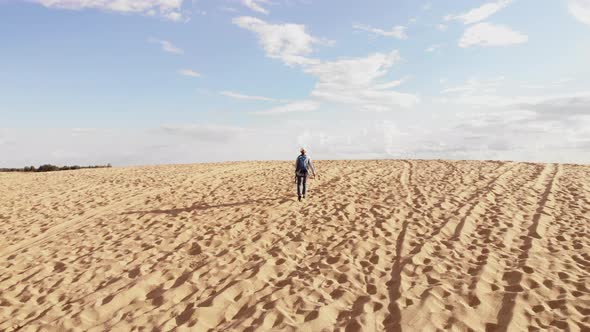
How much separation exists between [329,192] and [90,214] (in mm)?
8561

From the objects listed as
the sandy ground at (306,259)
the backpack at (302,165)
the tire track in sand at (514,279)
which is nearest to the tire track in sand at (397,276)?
the sandy ground at (306,259)

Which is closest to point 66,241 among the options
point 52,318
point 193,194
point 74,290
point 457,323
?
point 74,290

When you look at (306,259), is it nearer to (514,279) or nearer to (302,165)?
(514,279)

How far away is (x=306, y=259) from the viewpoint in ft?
25.7

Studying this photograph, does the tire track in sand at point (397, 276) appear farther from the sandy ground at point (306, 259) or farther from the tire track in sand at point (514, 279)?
the tire track in sand at point (514, 279)

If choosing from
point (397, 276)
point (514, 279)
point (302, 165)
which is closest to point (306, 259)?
point (397, 276)

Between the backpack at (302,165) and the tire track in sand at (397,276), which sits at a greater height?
the backpack at (302,165)

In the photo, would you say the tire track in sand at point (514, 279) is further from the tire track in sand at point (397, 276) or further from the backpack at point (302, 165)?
the backpack at point (302, 165)

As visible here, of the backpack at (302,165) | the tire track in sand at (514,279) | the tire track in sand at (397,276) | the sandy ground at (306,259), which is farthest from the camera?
the backpack at (302,165)

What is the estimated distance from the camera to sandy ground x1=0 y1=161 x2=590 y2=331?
5598mm

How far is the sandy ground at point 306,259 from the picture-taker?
5.60m

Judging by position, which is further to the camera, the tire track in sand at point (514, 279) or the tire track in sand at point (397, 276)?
the tire track in sand at point (397, 276)

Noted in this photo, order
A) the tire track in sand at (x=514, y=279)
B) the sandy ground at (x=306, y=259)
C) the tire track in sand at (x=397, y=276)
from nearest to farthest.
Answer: the tire track in sand at (x=514, y=279) → the tire track in sand at (x=397, y=276) → the sandy ground at (x=306, y=259)

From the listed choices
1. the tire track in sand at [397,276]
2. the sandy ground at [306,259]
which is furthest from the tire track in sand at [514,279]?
the tire track in sand at [397,276]
